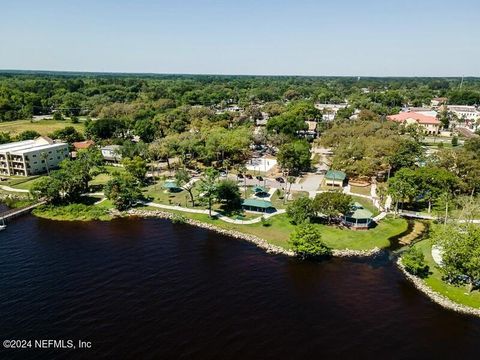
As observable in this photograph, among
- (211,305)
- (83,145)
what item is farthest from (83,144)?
(211,305)

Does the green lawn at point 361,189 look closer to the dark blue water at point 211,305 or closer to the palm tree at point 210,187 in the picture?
the dark blue water at point 211,305

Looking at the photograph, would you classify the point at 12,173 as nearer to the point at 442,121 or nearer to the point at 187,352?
the point at 187,352

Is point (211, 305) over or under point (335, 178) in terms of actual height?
under

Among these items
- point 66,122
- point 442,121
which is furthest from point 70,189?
point 442,121

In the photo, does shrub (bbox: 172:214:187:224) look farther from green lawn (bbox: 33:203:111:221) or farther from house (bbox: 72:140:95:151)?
house (bbox: 72:140:95:151)

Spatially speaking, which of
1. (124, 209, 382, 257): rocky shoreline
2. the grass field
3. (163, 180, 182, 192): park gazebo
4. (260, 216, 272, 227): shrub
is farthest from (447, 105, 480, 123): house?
the grass field

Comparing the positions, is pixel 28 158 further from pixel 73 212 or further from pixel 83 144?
pixel 73 212
